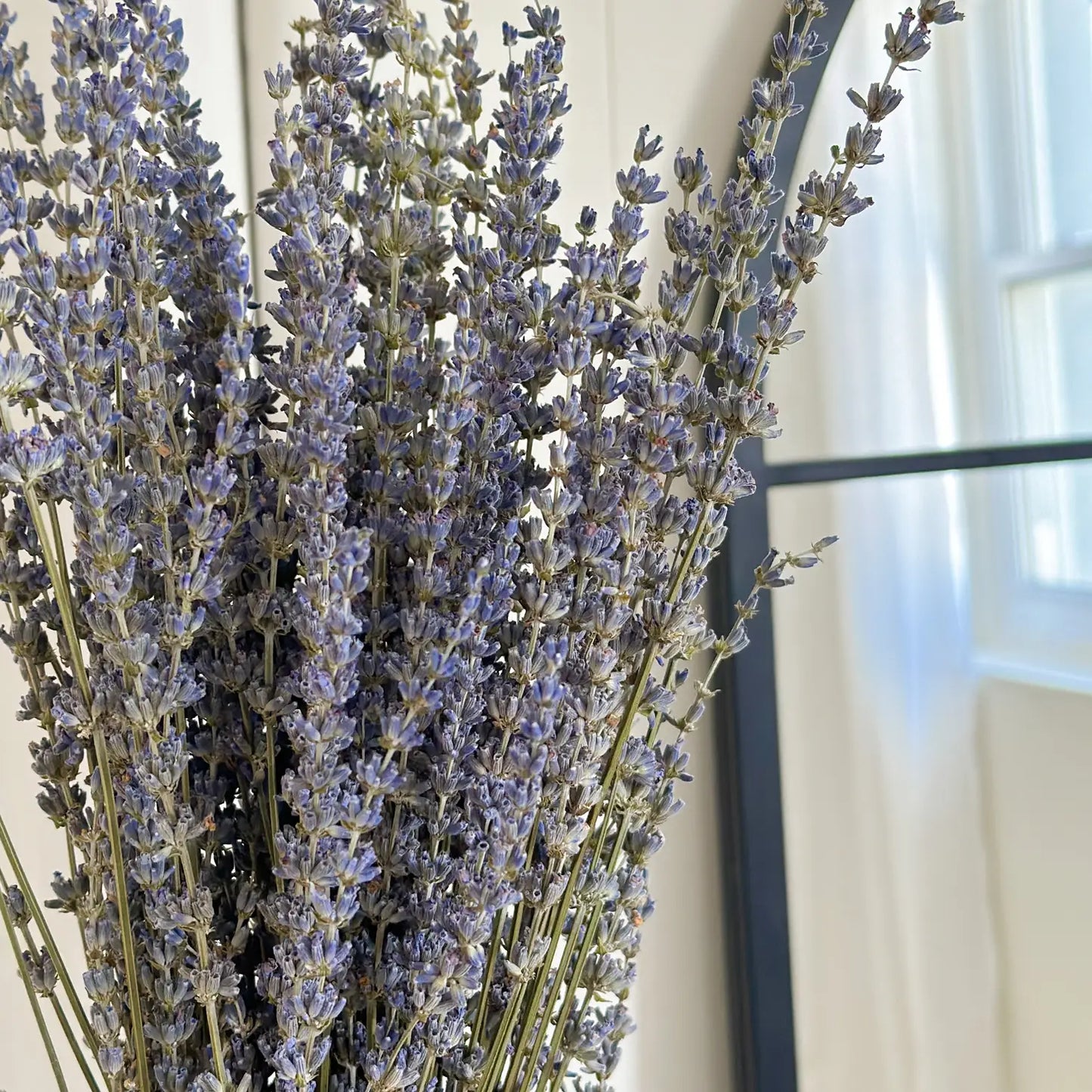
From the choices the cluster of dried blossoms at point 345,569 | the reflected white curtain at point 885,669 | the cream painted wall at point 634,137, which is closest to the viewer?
the cluster of dried blossoms at point 345,569

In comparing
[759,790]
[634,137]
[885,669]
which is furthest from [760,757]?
[634,137]

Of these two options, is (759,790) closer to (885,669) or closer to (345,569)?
(885,669)

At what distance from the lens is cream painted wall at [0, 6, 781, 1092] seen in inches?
30.4

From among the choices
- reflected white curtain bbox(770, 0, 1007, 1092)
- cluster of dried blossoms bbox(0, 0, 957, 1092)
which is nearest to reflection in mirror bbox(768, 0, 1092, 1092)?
reflected white curtain bbox(770, 0, 1007, 1092)

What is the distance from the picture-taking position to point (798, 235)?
423mm

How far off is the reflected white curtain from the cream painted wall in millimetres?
76

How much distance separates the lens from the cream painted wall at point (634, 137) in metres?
0.77

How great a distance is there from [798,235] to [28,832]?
2.28 feet

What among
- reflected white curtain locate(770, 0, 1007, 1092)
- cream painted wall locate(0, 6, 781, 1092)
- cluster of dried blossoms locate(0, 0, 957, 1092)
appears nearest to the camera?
cluster of dried blossoms locate(0, 0, 957, 1092)

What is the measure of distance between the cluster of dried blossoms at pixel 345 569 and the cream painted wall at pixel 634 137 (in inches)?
13.6

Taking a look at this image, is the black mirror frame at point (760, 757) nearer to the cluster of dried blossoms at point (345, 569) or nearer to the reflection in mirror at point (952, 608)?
the reflection in mirror at point (952, 608)

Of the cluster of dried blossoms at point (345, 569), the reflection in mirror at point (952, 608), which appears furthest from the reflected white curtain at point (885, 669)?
the cluster of dried blossoms at point (345, 569)

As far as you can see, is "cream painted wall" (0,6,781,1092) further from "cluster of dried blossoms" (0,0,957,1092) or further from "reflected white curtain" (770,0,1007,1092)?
"cluster of dried blossoms" (0,0,957,1092)

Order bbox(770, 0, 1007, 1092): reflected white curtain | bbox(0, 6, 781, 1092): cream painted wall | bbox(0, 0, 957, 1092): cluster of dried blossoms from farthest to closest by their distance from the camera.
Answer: bbox(770, 0, 1007, 1092): reflected white curtain → bbox(0, 6, 781, 1092): cream painted wall → bbox(0, 0, 957, 1092): cluster of dried blossoms
